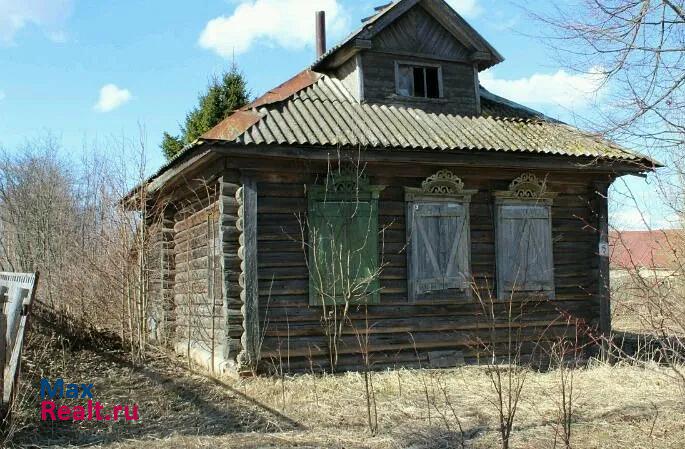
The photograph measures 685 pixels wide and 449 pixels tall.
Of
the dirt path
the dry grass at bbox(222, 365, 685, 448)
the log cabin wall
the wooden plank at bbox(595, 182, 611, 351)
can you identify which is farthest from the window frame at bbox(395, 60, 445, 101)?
the dirt path

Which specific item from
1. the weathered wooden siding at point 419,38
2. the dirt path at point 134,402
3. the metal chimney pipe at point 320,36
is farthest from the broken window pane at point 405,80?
the dirt path at point 134,402

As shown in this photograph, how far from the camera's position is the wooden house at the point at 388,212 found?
28.9 feet

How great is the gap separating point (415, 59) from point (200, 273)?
4914mm

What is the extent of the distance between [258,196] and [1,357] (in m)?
3.96

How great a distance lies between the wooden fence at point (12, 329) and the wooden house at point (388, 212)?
3.00 meters

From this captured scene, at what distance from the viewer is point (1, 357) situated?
18.8ft

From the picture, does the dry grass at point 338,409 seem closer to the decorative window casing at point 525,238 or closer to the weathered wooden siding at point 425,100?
the decorative window casing at point 525,238

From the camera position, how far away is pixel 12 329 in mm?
5883

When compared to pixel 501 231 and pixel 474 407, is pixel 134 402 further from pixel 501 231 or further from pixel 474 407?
pixel 501 231

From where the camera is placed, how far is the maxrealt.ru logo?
6453 mm

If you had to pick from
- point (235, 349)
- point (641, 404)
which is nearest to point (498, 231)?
point (641, 404)

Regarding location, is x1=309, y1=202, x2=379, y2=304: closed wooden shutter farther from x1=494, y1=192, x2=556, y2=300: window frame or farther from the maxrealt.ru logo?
the maxrealt.ru logo

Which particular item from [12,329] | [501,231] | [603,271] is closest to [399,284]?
[501,231]

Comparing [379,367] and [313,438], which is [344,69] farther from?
[313,438]
